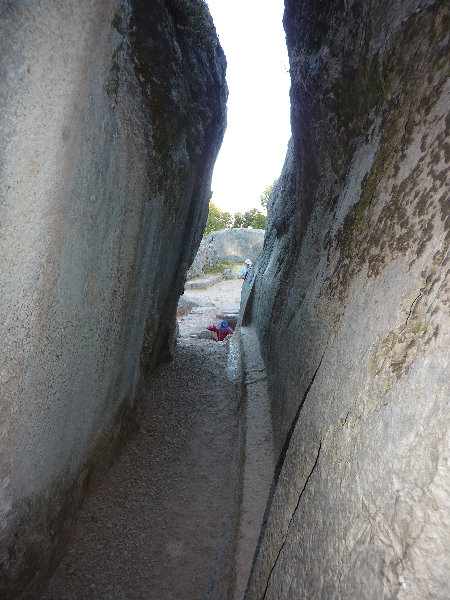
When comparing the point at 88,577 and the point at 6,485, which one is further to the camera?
the point at 88,577

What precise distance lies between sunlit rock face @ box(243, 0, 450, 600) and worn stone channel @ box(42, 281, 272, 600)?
0.46 metres

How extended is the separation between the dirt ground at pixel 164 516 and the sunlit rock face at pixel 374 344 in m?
0.86

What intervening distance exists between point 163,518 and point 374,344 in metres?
2.64

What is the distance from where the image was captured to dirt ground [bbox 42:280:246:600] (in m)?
2.53

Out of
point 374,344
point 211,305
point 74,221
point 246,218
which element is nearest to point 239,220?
point 246,218

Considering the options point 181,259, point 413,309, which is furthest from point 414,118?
point 181,259

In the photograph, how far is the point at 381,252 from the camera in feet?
5.29

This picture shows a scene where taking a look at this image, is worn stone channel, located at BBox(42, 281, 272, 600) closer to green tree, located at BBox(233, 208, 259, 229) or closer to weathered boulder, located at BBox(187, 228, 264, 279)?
weathered boulder, located at BBox(187, 228, 264, 279)

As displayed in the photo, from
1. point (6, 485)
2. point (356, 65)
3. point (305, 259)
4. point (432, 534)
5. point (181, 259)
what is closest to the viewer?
point (432, 534)

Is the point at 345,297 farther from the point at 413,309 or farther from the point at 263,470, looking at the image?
the point at 263,470

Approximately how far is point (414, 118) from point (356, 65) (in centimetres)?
143

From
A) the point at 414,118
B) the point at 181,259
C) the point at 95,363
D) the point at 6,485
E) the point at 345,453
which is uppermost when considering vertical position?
the point at 414,118

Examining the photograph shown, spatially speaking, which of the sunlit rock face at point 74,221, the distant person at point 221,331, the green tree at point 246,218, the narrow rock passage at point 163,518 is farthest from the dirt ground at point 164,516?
the green tree at point 246,218

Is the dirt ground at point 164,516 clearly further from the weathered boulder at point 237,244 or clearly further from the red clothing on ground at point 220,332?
the weathered boulder at point 237,244
